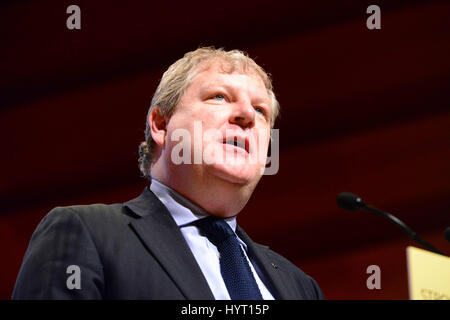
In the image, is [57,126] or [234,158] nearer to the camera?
[234,158]

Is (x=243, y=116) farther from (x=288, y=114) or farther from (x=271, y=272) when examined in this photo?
(x=288, y=114)

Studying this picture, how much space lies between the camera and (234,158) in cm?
127

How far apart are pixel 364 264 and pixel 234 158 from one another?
169 cm

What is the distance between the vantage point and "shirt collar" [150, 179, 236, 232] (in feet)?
4.09

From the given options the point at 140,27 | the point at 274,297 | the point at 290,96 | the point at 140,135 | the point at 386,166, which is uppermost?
the point at 140,27

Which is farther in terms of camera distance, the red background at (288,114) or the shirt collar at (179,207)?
the red background at (288,114)

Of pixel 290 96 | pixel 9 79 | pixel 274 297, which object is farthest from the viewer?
pixel 290 96

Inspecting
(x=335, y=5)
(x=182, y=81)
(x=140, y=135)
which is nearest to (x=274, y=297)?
(x=182, y=81)

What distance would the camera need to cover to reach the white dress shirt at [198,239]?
1105 mm

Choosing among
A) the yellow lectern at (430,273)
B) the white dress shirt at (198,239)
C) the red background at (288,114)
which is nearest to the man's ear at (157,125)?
the white dress shirt at (198,239)

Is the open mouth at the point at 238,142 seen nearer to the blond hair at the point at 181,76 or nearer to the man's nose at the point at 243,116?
the man's nose at the point at 243,116

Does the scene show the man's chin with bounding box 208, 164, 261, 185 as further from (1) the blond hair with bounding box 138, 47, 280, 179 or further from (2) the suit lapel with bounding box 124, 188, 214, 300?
(1) the blond hair with bounding box 138, 47, 280, 179

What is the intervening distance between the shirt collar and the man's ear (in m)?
0.12

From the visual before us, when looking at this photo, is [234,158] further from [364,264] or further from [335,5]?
[364,264]
